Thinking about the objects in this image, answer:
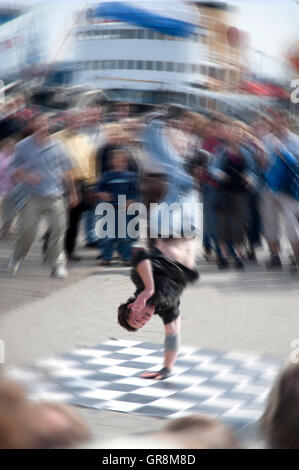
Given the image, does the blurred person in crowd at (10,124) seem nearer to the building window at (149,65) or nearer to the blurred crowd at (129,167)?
the blurred crowd at (129,167)

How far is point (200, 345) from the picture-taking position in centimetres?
182

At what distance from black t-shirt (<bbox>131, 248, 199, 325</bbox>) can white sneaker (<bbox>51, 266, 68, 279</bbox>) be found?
20cm

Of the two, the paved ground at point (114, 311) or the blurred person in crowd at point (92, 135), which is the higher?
the blurred person in crowd at point (92, 135)

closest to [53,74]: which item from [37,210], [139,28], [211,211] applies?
[139,28]

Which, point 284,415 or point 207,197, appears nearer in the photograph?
point 284,415

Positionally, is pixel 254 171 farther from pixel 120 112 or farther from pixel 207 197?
pixel 120 112

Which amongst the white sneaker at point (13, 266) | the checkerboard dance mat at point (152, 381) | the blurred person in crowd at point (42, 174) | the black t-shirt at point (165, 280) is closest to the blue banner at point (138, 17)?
the blurred person in crowd at point (42, 174)

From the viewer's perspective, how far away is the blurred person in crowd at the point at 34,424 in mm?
1348

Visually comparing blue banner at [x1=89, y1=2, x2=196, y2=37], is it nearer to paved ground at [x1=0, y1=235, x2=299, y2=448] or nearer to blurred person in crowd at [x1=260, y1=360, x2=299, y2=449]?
paved ground at [x1=0, y1=235, x2=299, y2=448]

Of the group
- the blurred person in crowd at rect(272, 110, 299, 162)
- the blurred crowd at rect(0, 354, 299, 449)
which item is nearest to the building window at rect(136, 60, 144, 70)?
the blurred person in crowd at rect(272, 110, 299, 162)

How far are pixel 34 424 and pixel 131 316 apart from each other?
471mm

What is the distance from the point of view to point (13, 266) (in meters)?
1.83

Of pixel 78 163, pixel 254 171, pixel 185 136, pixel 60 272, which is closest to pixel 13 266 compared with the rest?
pixel 60 272

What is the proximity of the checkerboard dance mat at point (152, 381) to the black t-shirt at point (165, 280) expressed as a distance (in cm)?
11
